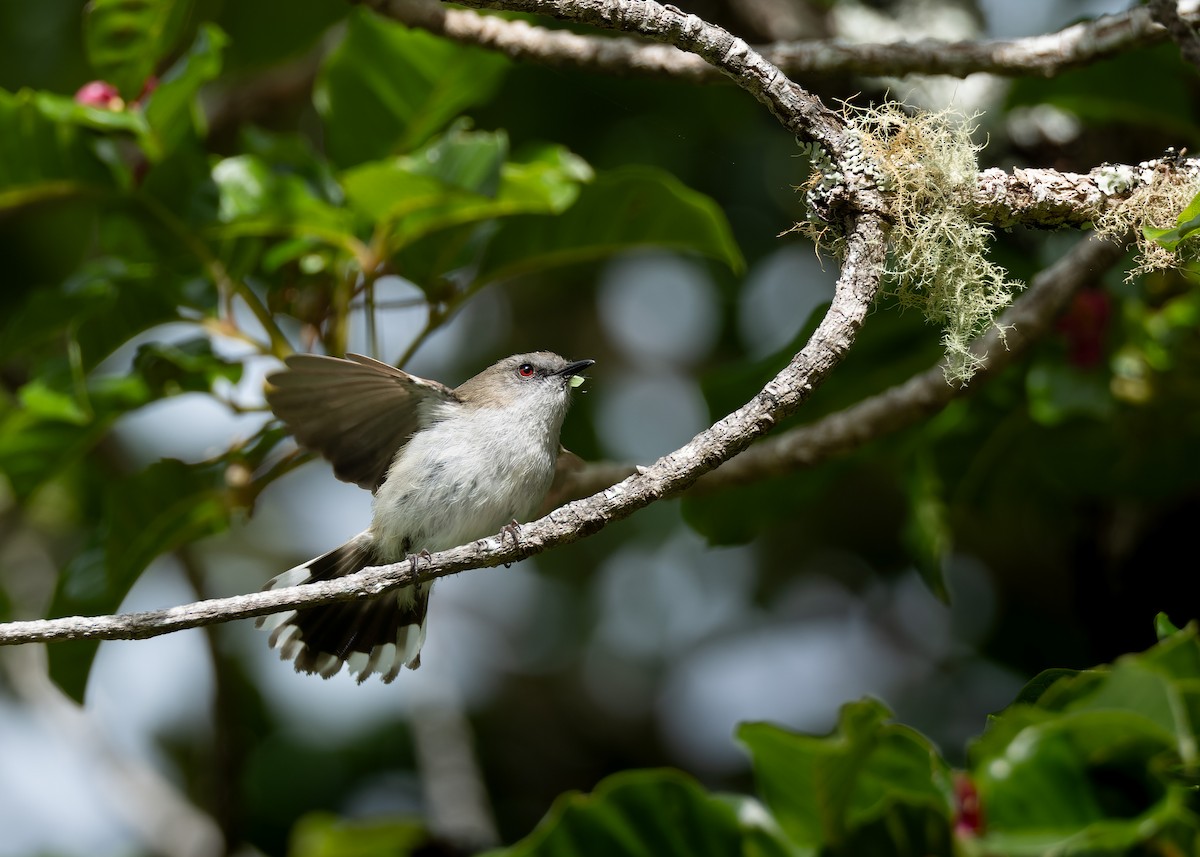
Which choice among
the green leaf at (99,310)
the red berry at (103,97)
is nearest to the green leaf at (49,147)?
the red berry at (103,97)

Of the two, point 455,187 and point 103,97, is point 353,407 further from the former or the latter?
point 103,97

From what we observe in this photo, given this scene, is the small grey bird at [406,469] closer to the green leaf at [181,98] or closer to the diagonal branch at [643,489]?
the green leaf at [181,98]

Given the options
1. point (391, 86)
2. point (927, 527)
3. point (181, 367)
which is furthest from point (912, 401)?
point (181, 367)

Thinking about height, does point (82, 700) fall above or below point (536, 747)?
above

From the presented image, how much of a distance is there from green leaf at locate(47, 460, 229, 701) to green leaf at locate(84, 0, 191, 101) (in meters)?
1.11

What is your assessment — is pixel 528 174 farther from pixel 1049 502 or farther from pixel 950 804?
pixel 1049 502

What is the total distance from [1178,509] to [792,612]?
1.96m

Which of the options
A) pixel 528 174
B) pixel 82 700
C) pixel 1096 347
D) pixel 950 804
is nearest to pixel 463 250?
pixel 528 174

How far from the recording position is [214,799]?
15.1 ft

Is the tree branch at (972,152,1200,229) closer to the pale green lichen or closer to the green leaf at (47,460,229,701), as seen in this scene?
the pale green lichen

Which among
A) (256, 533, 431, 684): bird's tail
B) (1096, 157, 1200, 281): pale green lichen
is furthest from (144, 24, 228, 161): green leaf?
(1096, 157, 1200, 281): pale green lichen

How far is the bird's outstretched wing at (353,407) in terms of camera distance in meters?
3.16

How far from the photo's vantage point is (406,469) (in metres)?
3.60

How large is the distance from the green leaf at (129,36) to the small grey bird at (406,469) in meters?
1.08
